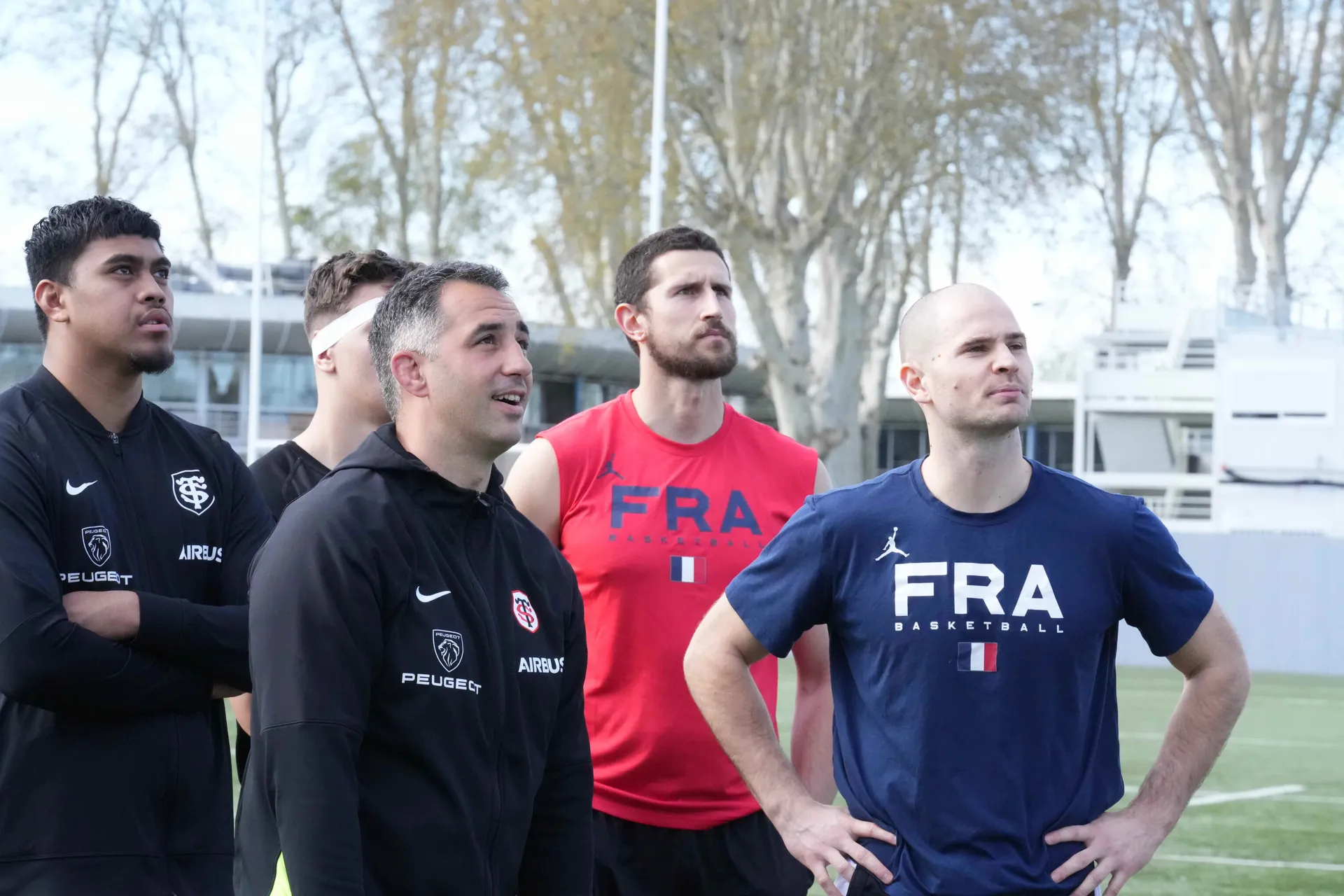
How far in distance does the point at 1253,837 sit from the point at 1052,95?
68.6 ft

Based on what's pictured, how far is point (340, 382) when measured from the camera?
4.82 metres

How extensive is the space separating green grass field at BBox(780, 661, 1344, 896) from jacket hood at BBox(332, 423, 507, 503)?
233 inches

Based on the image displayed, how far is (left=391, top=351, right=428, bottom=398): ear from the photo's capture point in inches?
127

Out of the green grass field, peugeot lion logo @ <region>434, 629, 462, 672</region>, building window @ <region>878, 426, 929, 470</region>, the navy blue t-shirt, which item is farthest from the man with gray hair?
building window @ <region>878, 426, 929, 470</region>

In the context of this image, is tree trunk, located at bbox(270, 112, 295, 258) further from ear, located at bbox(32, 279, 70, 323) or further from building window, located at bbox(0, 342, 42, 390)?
ear, located at bbox(32, 279, 70, 323)

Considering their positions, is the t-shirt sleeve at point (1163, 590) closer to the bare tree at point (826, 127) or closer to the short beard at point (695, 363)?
the short beard at point (695, 363)

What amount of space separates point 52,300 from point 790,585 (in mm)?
1855

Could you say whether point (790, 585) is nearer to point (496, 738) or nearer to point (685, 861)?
point (496, 738)

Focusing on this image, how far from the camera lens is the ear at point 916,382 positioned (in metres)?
3.64

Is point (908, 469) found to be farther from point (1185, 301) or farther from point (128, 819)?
point (1185, 301)

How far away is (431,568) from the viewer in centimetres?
306

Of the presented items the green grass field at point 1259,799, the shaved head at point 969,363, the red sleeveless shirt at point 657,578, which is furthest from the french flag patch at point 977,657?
the green grass field at point 1259,799

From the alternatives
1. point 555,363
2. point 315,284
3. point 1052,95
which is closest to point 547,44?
point 1052,95

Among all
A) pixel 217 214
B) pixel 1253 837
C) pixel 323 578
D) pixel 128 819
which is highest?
pixel 217 214
